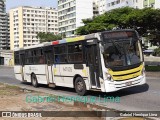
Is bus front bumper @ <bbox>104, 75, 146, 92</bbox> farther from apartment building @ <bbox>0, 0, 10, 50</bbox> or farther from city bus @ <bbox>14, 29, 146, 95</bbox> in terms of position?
apartment building @ <bbox>0, 0, 10, 50</bbox>

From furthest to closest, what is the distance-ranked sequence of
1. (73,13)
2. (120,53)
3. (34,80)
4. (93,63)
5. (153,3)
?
(73,13) → (153,3) → (34,80) → (93,63) → (120,53)

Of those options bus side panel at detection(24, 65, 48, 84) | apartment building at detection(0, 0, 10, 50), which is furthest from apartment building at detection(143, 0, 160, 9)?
apartment building at detection(0, 0, 10, 50)

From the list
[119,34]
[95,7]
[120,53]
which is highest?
[95,7]

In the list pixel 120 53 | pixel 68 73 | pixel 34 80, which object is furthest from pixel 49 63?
pixel 120 53

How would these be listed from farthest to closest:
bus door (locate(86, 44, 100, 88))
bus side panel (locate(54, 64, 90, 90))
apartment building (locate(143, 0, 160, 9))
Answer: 1. apartment building (locate(143, 0, 160, 9))
2. bus side panel (locate(54, 64, 90, 90))
3. bus door (locate(86, 44, 100, 88))

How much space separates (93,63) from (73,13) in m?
113

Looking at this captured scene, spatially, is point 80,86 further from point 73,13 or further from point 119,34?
point 73,13

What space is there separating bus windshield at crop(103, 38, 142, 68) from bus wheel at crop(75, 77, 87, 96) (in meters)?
1.88

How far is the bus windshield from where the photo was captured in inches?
516

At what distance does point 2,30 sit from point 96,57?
165m

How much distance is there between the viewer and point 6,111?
10.5 m

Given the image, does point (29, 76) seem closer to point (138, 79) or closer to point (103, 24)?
point (138, 79)

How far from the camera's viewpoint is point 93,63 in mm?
13516

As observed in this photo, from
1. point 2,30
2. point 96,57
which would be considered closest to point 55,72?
point 96,57
